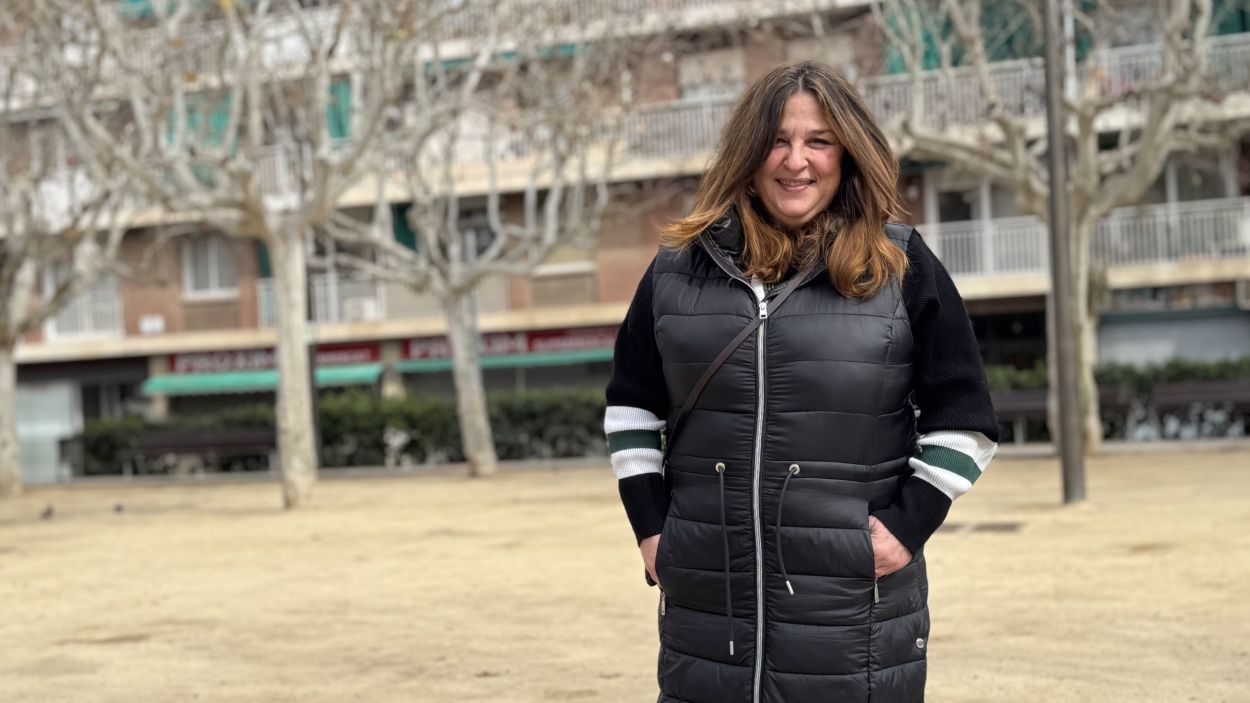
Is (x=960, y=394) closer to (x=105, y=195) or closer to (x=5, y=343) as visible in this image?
(x=105, y=195)

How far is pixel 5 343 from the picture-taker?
966 inches

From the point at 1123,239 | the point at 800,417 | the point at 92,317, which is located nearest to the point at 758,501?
the point at 800,417

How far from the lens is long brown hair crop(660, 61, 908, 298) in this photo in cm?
326

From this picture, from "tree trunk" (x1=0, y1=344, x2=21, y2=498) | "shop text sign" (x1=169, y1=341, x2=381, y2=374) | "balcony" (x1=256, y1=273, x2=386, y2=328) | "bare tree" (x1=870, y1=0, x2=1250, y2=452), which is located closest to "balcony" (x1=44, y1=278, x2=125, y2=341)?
"shop text sign" (x1=169, y1=341, x2=381, y2=374)

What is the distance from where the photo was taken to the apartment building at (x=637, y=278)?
30000 millimetres

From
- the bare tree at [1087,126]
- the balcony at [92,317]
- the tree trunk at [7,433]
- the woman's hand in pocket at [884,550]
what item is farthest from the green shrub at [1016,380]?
the woman's hand in pocket at [884,550]

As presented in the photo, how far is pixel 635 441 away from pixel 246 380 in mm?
33464

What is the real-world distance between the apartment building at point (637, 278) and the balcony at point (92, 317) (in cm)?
5

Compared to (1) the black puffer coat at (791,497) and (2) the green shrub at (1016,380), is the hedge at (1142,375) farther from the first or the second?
(1) the black puffer coat at (791,497)

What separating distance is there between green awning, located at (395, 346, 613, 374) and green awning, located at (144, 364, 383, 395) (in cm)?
82

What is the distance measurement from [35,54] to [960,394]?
19.8m

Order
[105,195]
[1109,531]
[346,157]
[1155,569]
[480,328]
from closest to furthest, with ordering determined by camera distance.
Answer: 1. [1155,569]
2. [1109,531]
3. [346,157]
4. [105,195]
5. [480,328]

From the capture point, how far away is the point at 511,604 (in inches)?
385

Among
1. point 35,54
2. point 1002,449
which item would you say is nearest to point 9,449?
point 35,54
